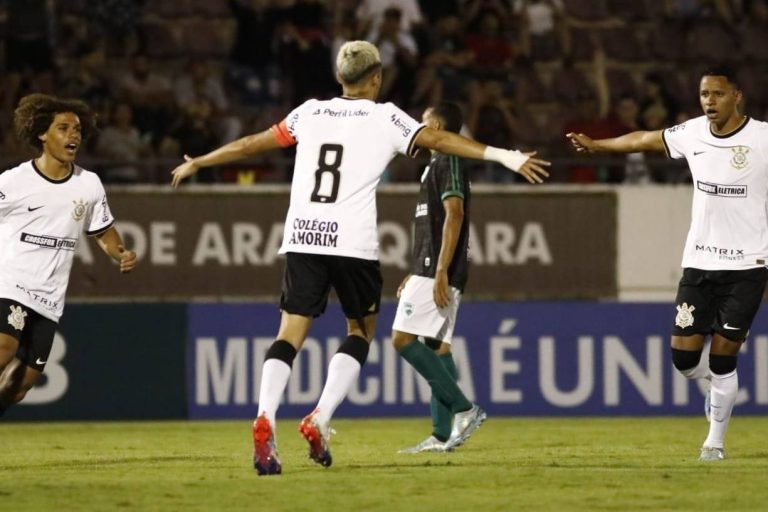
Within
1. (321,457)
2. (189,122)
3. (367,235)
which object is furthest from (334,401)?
(189,122)

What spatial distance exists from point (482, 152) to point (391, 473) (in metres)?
1.76

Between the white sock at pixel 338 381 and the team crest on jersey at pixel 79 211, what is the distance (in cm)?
207

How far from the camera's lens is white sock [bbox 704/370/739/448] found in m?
9.24

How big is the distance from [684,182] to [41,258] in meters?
7.90

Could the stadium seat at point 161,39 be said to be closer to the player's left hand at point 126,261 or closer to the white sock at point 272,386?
the player's left hand at point 126,261

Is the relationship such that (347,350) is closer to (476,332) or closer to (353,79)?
(353,79)

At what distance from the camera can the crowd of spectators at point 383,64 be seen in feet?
52.3

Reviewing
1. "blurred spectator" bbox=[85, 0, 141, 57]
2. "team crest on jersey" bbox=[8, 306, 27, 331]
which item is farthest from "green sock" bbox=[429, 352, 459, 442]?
"blurred spectator" bbox=[85, 0, 141, 57]

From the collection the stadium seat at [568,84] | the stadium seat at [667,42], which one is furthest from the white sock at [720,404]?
the stadium seat at [667,42]

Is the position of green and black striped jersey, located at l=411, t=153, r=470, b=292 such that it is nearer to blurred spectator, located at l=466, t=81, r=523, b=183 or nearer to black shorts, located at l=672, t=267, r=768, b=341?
black shorts, located at l=672, t=267, r=768, b=341

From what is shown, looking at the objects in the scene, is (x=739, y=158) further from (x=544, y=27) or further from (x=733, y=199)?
(x=544, y=27)

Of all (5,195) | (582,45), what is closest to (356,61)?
(5,195)

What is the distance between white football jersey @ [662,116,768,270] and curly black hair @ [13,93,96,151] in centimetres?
377

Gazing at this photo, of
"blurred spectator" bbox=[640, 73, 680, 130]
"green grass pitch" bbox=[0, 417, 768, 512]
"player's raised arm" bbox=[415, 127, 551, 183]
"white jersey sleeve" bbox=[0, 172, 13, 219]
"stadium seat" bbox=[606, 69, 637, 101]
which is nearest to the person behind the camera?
"green grass pitch" bbox=[0, 417, 768, 512]
